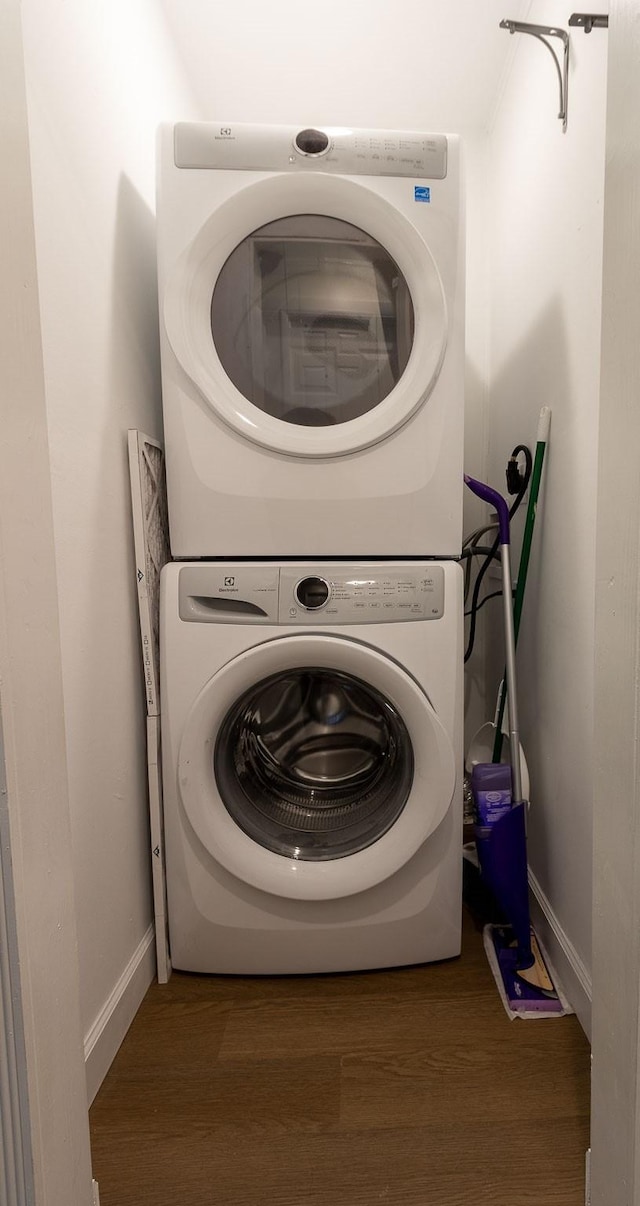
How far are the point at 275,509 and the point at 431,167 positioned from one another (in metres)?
0.69

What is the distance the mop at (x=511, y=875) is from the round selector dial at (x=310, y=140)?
1.16 meters

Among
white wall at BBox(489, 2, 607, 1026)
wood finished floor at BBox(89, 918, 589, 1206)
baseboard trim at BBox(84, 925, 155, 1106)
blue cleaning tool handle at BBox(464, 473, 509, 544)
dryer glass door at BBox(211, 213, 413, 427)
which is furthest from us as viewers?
blue cleaning tool handle at BBox(464, 473, 509, 544)

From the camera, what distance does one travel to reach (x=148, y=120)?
1251 mm

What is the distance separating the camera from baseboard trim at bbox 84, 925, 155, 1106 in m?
0.90

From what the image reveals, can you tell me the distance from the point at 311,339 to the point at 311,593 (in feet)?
1.64

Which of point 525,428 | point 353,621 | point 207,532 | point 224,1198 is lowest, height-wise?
point 224,1198

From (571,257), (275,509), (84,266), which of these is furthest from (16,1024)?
(571,257)

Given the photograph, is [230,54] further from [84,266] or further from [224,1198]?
[224,1198]

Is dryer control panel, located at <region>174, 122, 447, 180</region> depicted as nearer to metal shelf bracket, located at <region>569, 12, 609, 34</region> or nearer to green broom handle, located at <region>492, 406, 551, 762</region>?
metal shelf bracket, located at <region>569, 12, 609, 34</region>

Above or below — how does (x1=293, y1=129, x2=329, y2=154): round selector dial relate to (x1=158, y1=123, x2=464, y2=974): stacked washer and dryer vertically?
above

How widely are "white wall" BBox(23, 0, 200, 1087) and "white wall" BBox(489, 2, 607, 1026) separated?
82 cm

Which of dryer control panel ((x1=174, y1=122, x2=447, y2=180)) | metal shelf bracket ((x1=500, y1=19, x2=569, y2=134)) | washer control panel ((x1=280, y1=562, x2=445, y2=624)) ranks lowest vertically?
washer control panel ((x1=280, y1=562, x2=445, y2=624))

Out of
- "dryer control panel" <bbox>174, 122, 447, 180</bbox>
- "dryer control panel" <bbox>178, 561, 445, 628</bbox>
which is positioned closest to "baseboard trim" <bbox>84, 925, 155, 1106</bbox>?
"dryer control panel" <bbox>178, 561, 445, 628</bbox>

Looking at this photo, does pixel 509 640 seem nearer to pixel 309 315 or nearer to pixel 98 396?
pixel 309 315
